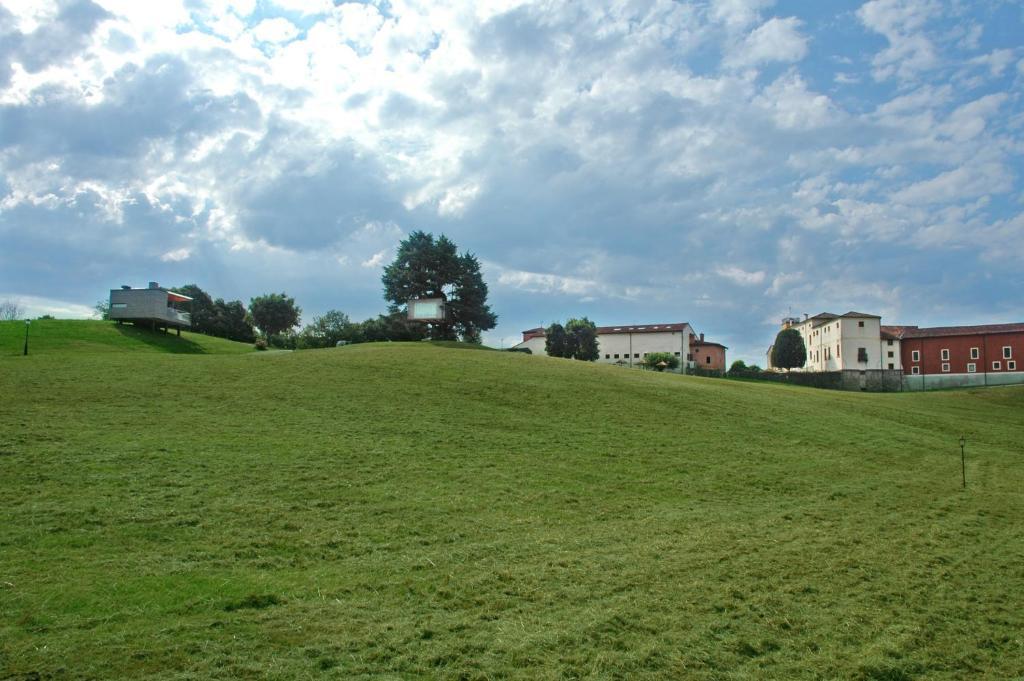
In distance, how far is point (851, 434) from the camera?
84.4ft

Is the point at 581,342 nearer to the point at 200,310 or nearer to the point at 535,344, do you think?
the point at 535,344

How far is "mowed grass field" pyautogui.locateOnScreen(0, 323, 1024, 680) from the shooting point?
7801 mm

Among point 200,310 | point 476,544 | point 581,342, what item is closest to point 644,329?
point 581,342

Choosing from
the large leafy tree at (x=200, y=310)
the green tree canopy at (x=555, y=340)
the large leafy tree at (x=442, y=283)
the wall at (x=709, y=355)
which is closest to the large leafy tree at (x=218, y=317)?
the large leafy tree at (x=200, y=310)

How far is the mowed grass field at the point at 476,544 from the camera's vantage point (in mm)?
7801

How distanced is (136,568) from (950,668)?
11366mm

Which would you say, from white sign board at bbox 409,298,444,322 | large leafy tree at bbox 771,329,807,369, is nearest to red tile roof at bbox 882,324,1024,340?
large leafy tree at bbox 771,329,807,369

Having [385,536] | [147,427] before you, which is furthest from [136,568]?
[147,427]

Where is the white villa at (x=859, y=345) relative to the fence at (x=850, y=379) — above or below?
above

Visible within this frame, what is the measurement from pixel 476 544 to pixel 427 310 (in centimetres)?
5697

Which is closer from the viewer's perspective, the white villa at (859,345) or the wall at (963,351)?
the wall at (963,351)

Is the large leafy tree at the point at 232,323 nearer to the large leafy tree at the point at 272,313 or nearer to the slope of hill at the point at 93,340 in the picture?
the large leafy tree at the point at 272,313

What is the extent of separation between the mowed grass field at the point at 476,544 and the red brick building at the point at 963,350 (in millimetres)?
71073

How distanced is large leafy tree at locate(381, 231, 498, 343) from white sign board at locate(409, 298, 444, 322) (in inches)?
299
